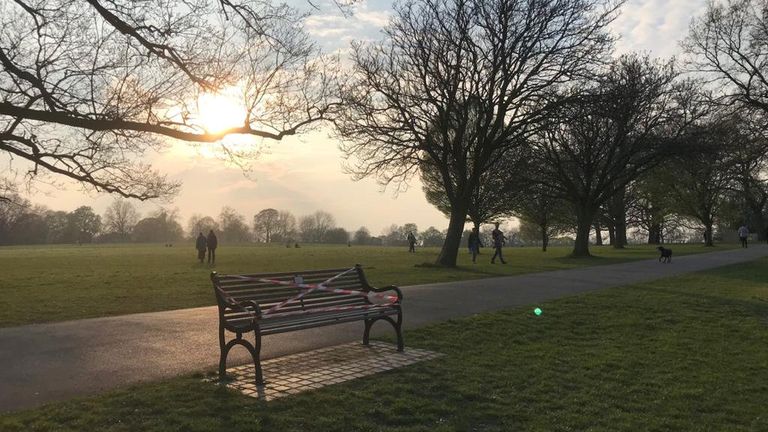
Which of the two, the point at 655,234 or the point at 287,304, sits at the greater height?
the point at 655,234

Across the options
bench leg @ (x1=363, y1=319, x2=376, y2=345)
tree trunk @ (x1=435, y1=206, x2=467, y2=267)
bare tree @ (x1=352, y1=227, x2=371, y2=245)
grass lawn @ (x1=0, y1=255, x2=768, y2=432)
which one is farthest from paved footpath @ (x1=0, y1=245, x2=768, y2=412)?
bare tree @ (x1=352, y1=227, x2=371, y2=245)

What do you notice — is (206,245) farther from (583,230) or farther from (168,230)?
(168,230)

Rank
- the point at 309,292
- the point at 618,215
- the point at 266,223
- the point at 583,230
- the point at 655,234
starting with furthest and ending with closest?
the point at 266,223, the point at 655,234, the point at 618,215, the point at 583,230, the point at 309,292

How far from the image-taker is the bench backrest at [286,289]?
6.54 m

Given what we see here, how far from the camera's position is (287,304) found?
22.7 ft

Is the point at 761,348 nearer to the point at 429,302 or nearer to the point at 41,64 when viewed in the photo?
the point at 429,302

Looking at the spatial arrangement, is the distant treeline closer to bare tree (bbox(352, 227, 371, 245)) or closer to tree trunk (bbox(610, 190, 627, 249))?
bare tree (bbox(352, 227, 371, 245))

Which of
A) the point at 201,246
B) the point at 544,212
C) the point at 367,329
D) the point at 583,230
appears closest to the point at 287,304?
the point at 367,329

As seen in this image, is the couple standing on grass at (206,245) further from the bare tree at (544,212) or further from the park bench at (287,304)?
the bare tree at (544,212)

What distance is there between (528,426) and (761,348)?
4922mm

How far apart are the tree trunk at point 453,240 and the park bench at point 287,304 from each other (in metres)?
16.1

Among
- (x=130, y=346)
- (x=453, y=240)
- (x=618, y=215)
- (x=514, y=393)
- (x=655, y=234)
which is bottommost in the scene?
(x=514, y=393)

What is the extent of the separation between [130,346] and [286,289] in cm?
218

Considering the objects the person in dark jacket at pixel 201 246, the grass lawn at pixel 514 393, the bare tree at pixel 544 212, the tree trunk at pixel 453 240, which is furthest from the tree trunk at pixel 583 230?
the grass lawn at pixel 514 393
